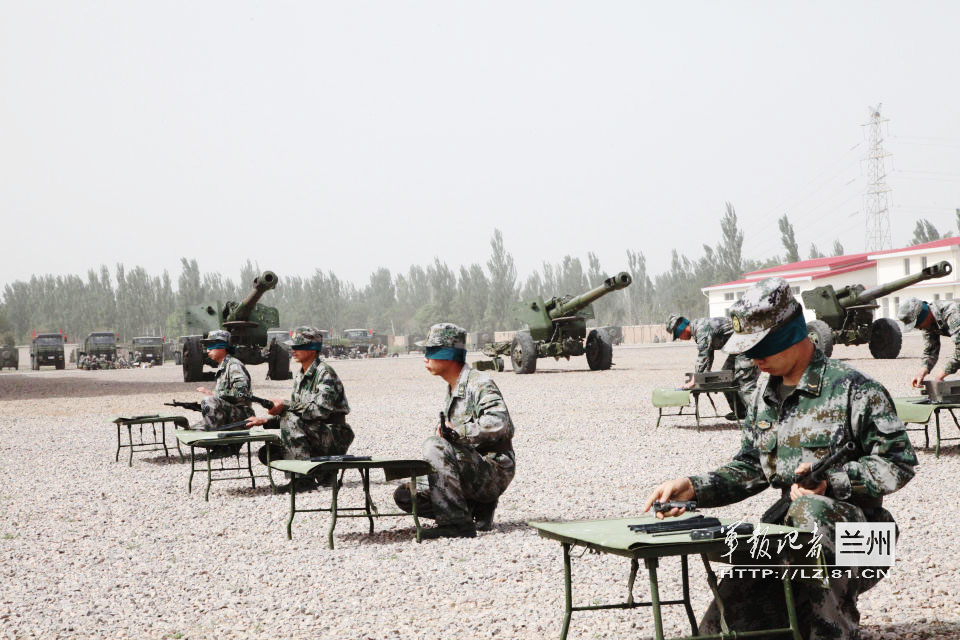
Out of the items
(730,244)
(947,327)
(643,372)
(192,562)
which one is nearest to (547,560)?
(192,562)

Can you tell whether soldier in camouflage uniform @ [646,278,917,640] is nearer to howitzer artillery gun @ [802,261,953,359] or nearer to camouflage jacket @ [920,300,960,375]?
camouflage jacket @ [920,300,960,375]

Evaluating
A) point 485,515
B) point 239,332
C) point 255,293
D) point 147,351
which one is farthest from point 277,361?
point 147,351

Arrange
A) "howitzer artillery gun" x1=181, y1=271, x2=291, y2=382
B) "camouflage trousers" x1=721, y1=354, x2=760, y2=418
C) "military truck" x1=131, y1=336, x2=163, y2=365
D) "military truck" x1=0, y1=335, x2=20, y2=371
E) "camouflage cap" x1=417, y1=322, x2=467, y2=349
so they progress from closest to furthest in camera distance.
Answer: "camouflage cap" x1=417, y1=322, x2=467, y2=349 < "camouflage trousers" x1=721, y1=354, x2=760, y2=418 < "howitzer artillery gun" x1=181, y1=271, x2=291, y2=382 < "military truck" x1=0, y1=335, x2=20, y2=371 < "military truck" x1=131, y1=336, x2=163, y2=365

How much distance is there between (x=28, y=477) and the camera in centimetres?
1077

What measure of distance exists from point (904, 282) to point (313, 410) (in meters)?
20.3

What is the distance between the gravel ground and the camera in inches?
195

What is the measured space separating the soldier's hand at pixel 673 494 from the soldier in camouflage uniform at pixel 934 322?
7567 mm

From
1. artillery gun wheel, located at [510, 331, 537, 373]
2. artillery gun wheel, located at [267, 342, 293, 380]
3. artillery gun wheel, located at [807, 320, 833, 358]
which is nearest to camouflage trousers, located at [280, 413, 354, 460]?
artillery gun wheel, located at [807, 320, 833, 358]

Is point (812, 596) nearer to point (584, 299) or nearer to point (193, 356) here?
point (584, 299)

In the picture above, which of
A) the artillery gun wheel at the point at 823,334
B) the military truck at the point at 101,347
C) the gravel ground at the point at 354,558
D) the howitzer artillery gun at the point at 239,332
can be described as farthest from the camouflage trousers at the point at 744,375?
the military truck at the point at 101,347

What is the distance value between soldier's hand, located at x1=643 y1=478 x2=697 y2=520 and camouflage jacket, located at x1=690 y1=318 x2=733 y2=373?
8.90 meters

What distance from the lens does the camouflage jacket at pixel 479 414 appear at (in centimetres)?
666

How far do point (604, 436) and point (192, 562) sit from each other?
702 cm

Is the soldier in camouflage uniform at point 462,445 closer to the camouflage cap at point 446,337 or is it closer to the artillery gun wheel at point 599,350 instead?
the camouflage cap at point 446,337
